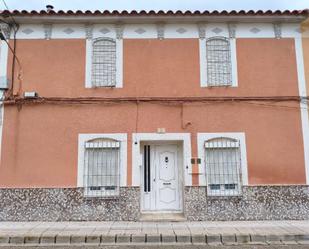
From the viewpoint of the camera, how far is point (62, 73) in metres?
10.0

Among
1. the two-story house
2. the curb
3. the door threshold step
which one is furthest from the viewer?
the two-story house

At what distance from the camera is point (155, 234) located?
7840mm

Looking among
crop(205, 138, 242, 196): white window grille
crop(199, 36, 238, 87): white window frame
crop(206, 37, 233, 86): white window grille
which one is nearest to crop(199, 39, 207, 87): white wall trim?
crop(199, 36, 238, 87): white window frame

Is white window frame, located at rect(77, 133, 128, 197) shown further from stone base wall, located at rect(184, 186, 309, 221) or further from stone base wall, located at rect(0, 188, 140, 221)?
stone base wall, located at rect(184, 186, 309, 221)

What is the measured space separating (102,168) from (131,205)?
1.34 metres

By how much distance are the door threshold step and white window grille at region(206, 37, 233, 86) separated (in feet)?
12.9

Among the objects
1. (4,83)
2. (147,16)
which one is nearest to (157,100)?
(147,16)

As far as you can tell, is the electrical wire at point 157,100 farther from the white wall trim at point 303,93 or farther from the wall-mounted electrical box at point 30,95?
the white wall trim at point 303,93

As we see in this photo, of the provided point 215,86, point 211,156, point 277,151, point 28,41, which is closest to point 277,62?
→ point 215,86

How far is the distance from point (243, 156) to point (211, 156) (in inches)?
35.8

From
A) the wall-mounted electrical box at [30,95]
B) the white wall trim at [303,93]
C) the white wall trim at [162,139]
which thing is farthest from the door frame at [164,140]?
the white wall trim at [303,93]

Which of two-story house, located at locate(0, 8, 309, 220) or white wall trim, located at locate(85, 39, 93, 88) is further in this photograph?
white wall trim, located at locate(85, 39, 93, 88)

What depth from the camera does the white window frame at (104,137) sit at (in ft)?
31.5

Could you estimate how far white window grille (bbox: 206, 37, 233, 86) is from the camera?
10.1m
